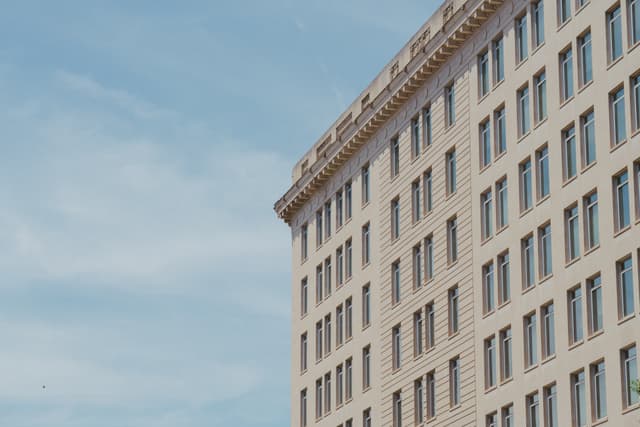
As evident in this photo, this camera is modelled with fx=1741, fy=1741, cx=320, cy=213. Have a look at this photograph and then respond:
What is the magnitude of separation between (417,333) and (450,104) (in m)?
11.2

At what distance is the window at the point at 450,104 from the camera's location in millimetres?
82750

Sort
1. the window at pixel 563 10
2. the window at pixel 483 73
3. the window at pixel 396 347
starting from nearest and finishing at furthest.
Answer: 1. the window at pixel 563 10
2. the window at pixel 483 73
3. the window at pixel 396 347

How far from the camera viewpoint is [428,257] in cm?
8400

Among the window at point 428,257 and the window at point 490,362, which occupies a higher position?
the window at point 428,257

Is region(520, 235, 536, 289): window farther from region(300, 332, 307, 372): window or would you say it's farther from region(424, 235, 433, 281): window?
region(300, 332, 307, 372): window

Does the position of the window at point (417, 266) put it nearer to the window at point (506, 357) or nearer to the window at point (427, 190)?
the window at point (427, 190)

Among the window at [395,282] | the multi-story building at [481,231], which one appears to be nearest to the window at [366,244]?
the multi-story building at [481,231]

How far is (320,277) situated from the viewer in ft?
325

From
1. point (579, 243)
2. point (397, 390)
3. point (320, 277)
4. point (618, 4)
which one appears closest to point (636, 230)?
point (579, 243)

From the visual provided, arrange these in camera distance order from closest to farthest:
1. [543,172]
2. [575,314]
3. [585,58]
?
1. [575,314]
2. [585,58]
3. [543,172]

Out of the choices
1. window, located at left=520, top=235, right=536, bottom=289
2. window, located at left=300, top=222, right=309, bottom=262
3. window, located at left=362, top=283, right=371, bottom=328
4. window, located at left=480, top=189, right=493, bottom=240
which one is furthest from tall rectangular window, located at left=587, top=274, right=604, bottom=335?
window, located at left=300, top=222, right=309, bottom=262

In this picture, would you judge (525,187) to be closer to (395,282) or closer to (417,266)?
(417,266)

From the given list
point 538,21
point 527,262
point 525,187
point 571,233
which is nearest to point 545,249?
point 527,262

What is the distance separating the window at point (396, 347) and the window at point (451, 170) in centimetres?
848
